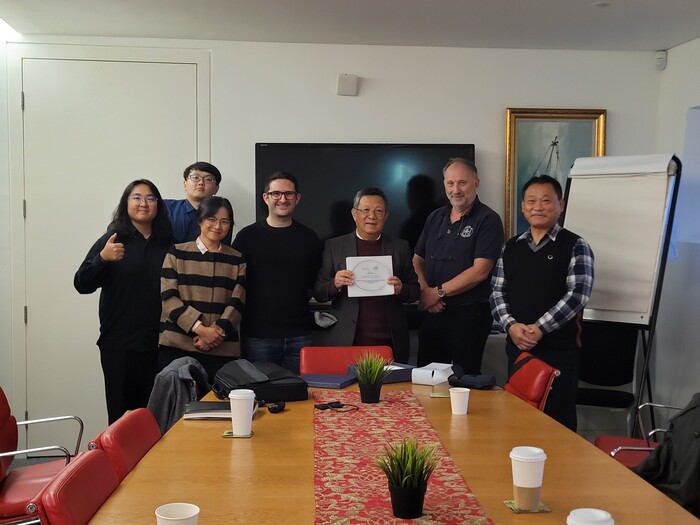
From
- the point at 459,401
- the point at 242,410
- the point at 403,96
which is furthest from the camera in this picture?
the point at 403,96

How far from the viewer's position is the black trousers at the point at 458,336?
4.39m

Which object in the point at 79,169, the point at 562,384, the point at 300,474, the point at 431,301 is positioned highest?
the point at 79,169

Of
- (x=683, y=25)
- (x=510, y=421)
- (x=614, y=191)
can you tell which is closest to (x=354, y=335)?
(x=510, y=421)

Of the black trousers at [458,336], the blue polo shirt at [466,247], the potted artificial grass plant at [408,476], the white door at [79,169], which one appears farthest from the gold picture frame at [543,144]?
the potted artificial grass plant at [408,476]

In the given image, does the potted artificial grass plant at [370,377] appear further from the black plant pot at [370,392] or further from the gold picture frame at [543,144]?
the gold picture frame at [543,144]

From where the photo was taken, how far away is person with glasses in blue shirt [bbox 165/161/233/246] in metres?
4.70

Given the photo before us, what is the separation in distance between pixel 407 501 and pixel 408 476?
0.06 m

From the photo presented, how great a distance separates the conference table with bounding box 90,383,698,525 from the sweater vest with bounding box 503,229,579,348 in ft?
4.74

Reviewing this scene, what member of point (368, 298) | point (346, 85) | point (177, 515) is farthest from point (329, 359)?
point (346, 85)

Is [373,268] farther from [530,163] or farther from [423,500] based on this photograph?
[423,500]

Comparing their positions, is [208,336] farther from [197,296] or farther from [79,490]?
[79,490]

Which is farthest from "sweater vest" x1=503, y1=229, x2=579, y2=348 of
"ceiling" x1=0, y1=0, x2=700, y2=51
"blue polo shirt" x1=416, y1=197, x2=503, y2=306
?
"ceiling" x1=0, y1=0, x2=700, y2=51

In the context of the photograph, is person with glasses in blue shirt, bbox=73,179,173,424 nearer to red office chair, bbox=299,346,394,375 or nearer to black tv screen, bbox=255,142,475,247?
red office chair, bbox=299,346,394,375

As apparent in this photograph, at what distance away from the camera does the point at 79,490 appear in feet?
5.65
